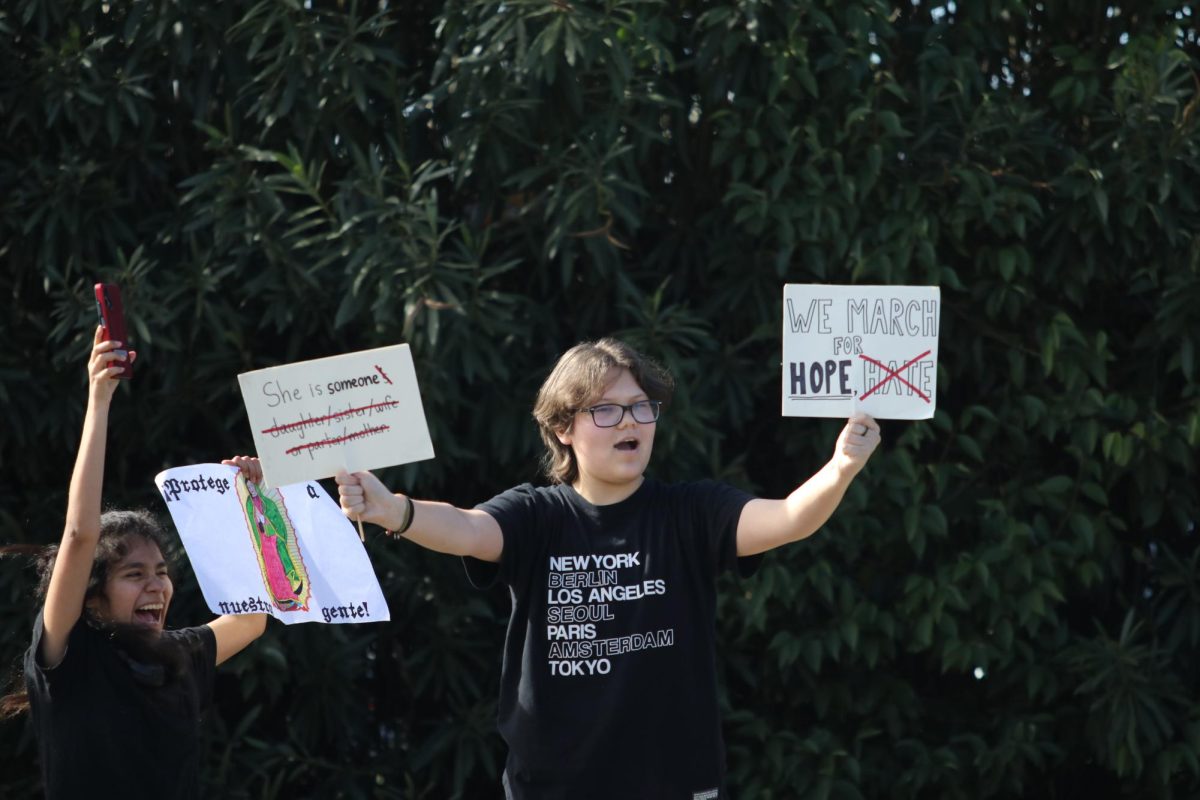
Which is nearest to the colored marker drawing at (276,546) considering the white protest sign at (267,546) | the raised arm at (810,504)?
the white protest sign at (267,546)

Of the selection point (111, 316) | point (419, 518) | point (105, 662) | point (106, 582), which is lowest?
point (105, 662)

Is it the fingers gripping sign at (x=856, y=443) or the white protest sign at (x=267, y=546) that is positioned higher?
the fingers gripping sign at (x=856, y=443)

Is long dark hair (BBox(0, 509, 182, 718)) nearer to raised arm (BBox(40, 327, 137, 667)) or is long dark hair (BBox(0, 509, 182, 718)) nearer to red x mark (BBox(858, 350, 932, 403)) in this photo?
raised arm (BBox(40, 327, 137, 667))

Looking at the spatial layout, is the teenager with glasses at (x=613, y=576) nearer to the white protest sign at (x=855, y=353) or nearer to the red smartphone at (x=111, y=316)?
the white protest sign at (x=855, y=353)

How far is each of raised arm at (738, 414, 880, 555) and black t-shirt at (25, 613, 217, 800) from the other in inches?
47.8

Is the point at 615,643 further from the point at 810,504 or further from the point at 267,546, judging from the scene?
the point at 267,546

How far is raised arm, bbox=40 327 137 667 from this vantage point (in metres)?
2.87

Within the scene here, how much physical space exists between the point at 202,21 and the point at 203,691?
7.71 feet

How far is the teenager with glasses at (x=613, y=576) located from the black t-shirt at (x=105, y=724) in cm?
63

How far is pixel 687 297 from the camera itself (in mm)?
4984

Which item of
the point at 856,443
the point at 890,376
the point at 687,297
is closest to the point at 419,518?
the point at 856,443

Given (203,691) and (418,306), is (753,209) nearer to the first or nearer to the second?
(418,306)

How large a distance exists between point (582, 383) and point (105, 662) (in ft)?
3.64

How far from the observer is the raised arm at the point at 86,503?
287 cm
